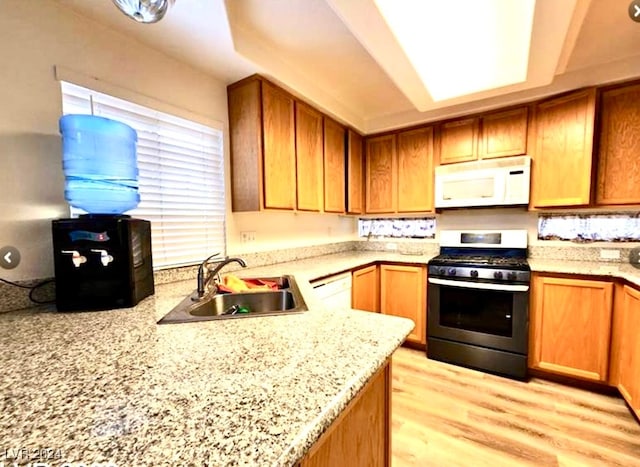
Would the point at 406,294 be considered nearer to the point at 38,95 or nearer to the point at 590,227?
the point at 590,227

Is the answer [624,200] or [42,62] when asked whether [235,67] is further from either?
[624,200]

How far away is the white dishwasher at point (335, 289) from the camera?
6.79ft

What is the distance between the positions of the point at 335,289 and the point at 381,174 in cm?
158

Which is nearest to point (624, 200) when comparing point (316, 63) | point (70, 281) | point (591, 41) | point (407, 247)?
point (591, 41)

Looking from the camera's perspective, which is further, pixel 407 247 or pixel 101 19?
pixel 407 247

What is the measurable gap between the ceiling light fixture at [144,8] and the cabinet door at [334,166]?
1796 millimetres

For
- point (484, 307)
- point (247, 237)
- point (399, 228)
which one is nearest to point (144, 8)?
point (247, 237)

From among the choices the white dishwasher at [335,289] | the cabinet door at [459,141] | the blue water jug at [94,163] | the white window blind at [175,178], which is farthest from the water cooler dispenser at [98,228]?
the cabinet door at [459,141]

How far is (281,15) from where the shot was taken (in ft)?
5.19

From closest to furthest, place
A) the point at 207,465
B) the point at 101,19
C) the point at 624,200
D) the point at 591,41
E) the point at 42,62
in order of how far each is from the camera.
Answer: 1. the point at 207,465
2. the point at 42,62
3. the point at 101,19
4. the point at 591,41
5. the point at 624,200

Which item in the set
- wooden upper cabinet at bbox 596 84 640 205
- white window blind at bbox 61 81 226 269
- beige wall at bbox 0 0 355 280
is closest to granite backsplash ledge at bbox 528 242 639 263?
wooden upper cabinet at bbox 596 84 640 205

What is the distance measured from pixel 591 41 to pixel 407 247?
7.11 feet

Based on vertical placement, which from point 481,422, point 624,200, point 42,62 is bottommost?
point 481,422

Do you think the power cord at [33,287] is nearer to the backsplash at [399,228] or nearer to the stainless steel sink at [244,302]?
the stainless steel sink at [244,302]
